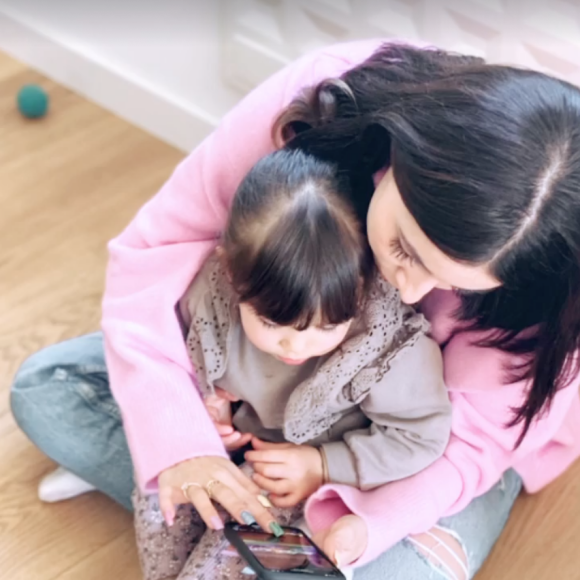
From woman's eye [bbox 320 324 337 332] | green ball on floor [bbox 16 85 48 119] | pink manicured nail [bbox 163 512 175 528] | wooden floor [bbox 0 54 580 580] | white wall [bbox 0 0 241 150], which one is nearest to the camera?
woman's eye [bbox 320 324 337 332]

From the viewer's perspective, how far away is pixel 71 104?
5.86 ft

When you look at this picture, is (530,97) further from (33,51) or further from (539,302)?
(33,51)

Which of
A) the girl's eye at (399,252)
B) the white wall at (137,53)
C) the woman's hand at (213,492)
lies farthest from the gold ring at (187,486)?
the white wall at (137,53)

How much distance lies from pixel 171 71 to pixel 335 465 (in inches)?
40.8

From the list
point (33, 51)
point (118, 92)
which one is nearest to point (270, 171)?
point (118, 92)

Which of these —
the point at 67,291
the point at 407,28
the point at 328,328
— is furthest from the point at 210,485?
the point at 407,28

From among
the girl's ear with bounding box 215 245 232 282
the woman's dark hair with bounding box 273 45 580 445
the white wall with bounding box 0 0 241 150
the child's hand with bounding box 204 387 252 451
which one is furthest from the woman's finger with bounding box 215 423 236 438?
the white wall with bounding box 0 0 241 150

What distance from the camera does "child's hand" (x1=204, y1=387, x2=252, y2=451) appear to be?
899 millimetres

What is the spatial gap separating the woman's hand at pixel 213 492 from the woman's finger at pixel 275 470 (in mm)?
17

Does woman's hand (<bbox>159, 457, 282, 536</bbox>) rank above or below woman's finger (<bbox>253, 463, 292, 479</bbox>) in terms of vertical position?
below

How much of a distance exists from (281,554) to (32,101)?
4.09 ft

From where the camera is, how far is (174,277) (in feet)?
2.91

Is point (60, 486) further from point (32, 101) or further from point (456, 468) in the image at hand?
point (32, 101)

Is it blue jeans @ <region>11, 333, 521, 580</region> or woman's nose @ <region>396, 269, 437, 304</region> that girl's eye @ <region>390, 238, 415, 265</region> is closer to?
woman's nose @ <region>396, 269, 437, 304</region>
